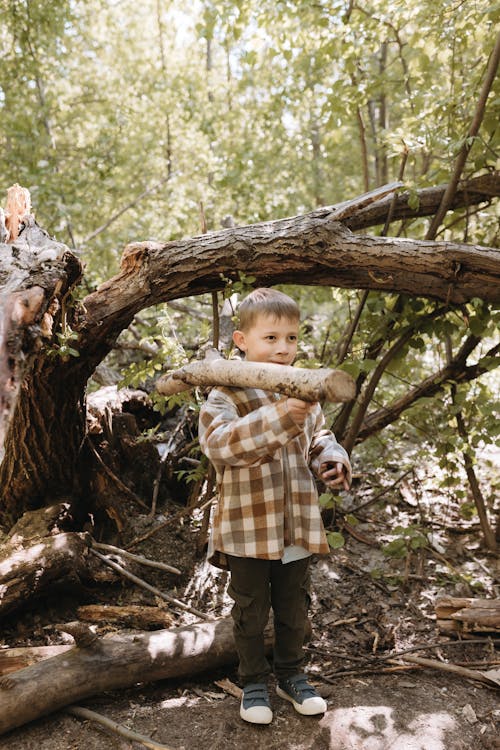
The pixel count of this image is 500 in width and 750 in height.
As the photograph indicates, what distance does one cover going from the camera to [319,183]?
522 inches

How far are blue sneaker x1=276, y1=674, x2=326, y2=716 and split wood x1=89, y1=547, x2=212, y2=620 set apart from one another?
2.88ft

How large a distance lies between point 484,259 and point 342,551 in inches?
94.1

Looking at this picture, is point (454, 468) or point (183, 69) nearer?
point (454, 468)

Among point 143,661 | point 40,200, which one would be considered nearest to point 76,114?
point 40,200

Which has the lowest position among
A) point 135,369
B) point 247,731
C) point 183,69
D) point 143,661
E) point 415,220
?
point 247,731

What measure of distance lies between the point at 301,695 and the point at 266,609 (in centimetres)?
40

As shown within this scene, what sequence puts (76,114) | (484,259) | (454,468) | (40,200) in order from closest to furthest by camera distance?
(484,259) < (454,468) < (40,200) < (76,114)

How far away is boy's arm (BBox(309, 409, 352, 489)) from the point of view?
2.29 metres

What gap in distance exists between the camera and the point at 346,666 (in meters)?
3.04

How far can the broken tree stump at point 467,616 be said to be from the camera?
3145 mm

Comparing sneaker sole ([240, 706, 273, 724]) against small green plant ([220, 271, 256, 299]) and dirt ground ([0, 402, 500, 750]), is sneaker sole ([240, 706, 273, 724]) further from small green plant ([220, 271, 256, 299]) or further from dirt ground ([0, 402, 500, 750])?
small green plant ([220, 271, 256, 299])

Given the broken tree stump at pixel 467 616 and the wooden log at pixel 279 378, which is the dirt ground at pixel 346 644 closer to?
the broken tree stump at pixel 467 616

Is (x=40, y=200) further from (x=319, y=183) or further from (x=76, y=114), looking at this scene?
(x=319, y=183)

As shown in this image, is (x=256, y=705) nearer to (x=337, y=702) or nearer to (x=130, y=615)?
(x=337, y=702)
